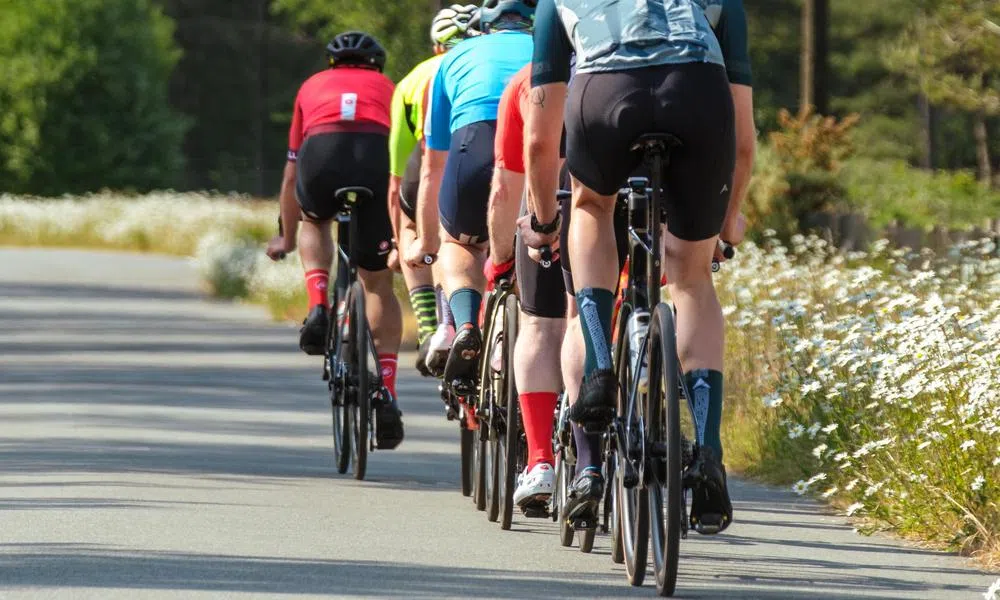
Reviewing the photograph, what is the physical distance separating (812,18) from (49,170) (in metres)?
47.6

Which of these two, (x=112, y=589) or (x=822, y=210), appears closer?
(x=112, y=589)

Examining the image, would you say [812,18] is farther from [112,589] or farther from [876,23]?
[876,23]

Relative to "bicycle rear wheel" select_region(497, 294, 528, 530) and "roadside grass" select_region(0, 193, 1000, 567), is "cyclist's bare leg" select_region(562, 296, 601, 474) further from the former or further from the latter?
"roadside grass" select_region(0, 193, 1000, 567)

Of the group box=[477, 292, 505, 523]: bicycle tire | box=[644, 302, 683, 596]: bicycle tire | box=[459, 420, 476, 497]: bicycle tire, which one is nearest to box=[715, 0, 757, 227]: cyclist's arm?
box=[644, 302, 683, 596]: bicycle tire

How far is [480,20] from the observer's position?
9453 mm

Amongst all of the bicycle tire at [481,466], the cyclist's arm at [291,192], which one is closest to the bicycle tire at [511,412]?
the bicycle tire at [481,466]

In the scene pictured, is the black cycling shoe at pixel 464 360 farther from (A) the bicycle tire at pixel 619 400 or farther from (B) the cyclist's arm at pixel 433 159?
(A) the bicycle tire at pixel 619 400

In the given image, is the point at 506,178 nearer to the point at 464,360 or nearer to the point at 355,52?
the point at 464,360

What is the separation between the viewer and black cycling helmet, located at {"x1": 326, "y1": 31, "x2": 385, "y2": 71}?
11500 millimetres

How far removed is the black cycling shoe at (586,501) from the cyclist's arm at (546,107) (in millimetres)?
807

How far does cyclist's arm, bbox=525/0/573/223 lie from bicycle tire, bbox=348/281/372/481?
3.33 m

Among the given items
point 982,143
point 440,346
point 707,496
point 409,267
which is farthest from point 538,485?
point 982,143

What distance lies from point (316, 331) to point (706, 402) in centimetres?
484

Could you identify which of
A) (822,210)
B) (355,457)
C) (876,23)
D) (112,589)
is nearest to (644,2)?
(112,589)
